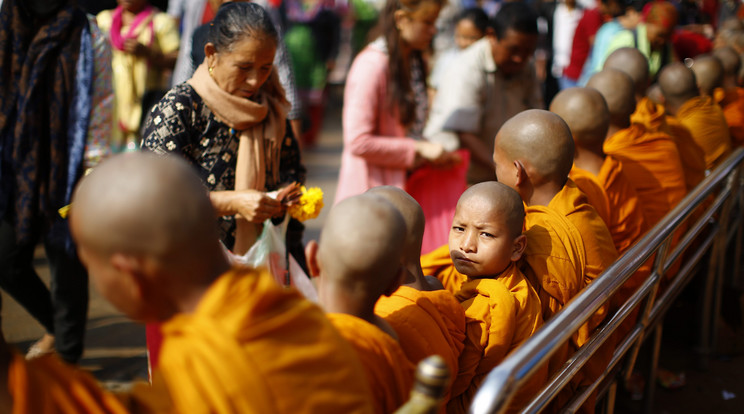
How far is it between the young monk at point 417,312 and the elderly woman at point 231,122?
750 millimetres

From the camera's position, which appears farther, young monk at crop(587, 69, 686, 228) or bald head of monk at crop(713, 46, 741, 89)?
bald head of monk at crop(713, 46, 741, 89)

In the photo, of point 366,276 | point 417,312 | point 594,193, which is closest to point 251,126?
point 417,312

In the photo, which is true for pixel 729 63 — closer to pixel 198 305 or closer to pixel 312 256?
pixel 312 256

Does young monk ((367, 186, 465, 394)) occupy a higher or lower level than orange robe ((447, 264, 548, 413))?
higher

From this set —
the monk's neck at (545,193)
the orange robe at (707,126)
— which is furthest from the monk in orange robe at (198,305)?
the orange robe at (707,126)

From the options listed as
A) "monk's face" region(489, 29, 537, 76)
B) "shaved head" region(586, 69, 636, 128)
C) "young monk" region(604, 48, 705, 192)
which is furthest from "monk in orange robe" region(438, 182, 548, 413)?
"monk's face" region(489, 29, 537, 76)

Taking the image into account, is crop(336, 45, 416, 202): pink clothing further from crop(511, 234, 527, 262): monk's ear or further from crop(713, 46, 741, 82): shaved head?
crop(713, 46, 741, 82): shaved head

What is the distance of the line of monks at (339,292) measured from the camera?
1150 millimetres

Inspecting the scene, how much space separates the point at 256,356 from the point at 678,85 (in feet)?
15.0

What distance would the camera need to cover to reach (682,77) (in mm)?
4848

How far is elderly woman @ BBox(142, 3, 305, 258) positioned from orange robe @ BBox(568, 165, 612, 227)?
1.31 metres

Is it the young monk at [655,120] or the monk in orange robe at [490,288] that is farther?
the young monk at [655,120]

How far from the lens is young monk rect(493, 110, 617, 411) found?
2545 millimetres

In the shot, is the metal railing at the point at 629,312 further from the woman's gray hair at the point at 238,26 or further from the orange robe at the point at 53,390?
the woman's gray hair at the point at 238,26
